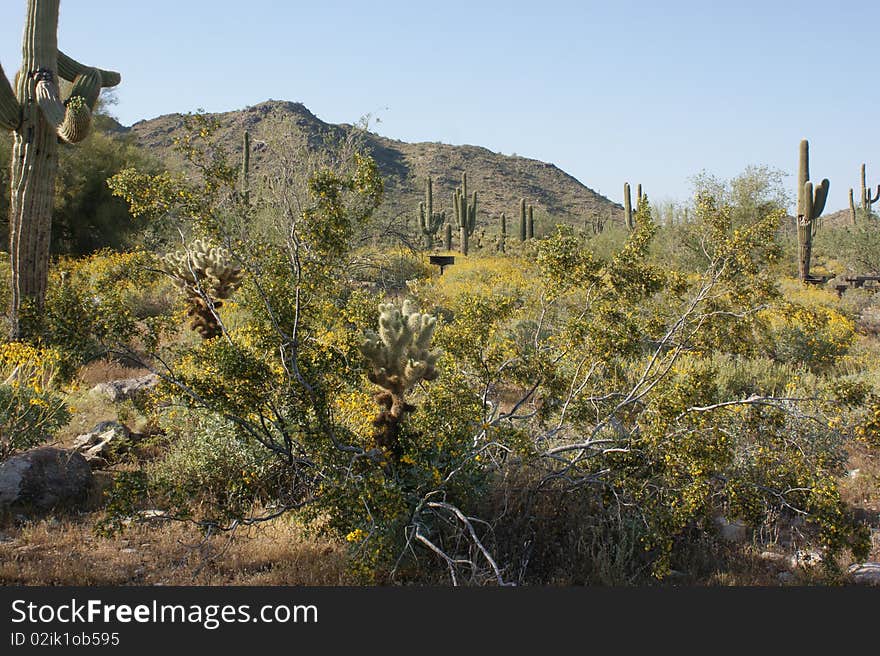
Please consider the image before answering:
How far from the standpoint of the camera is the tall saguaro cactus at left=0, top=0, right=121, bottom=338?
27.7ft

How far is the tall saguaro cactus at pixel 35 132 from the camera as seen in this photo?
27.7 feet

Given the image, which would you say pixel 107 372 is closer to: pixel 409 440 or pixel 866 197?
pixel 409 440

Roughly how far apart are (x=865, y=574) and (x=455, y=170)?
68.5m

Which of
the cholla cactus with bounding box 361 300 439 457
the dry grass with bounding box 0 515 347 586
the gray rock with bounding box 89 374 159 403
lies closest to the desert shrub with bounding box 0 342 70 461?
the dry grass with bounding box 0 515 347 586

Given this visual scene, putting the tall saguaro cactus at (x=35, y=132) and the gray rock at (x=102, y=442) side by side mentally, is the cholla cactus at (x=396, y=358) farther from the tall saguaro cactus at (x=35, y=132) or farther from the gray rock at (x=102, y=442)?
the tall saguaro cactus at (x=35, y=132)

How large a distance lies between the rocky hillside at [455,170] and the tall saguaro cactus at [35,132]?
4368cm

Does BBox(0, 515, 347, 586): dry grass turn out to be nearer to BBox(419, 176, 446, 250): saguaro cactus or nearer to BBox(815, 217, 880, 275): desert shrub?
BBox(815, 217, 880, 275): desert shrub

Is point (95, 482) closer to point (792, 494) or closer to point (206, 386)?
point (206, 386)

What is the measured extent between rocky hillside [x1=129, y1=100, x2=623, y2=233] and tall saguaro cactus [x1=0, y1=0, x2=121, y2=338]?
143 ft

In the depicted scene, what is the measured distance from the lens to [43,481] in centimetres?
569

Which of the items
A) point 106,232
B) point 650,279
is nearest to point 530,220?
point 106,232

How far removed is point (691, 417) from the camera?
175 inches

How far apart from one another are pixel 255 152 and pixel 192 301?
49.4 m

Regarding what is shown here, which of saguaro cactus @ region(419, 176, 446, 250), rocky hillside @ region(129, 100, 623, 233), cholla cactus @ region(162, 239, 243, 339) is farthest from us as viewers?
rocky hillside @ region(129, 100, 623, 233)
